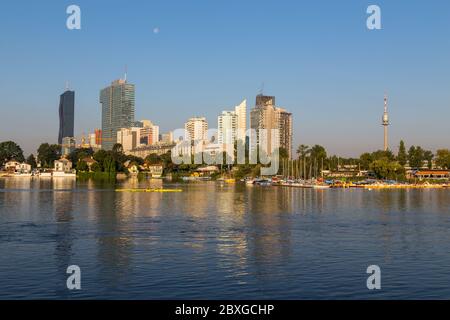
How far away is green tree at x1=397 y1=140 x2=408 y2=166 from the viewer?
514ft

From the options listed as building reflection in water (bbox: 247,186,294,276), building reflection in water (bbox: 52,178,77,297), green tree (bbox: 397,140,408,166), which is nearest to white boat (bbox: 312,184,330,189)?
green tree (bbox: 397,140,408,166)

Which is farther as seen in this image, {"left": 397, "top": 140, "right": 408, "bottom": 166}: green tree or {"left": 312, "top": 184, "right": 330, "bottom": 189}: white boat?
{"left": 397, "top": 140, "right": 408, "bottom": 166}: green tree

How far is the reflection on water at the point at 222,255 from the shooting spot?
69.5ft

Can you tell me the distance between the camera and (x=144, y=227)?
39.6 metres

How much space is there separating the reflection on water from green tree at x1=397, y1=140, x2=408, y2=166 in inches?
4389

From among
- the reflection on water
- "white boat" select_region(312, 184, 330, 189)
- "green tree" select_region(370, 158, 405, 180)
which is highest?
"green tree" select_region(370, 158, 405, 180)

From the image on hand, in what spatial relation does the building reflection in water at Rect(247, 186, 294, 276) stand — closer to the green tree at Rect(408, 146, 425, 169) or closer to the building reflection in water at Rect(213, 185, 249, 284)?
the building reflection in water at Rect(213, 185, 249, 284)

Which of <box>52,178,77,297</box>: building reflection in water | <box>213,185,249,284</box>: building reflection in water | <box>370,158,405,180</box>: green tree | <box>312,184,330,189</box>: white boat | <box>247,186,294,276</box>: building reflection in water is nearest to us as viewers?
<box>52,178,77,297</box>: building reflection in water

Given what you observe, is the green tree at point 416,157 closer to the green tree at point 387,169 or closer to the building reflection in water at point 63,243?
the green tree at point 387,169

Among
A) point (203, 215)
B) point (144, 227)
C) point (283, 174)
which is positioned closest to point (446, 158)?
point (283, 174)

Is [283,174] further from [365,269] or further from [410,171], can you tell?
[365,269]

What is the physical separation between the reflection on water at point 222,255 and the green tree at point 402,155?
11147 centimetres

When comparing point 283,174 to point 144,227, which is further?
point 283,174

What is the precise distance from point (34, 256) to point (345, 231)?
20.9 meters
